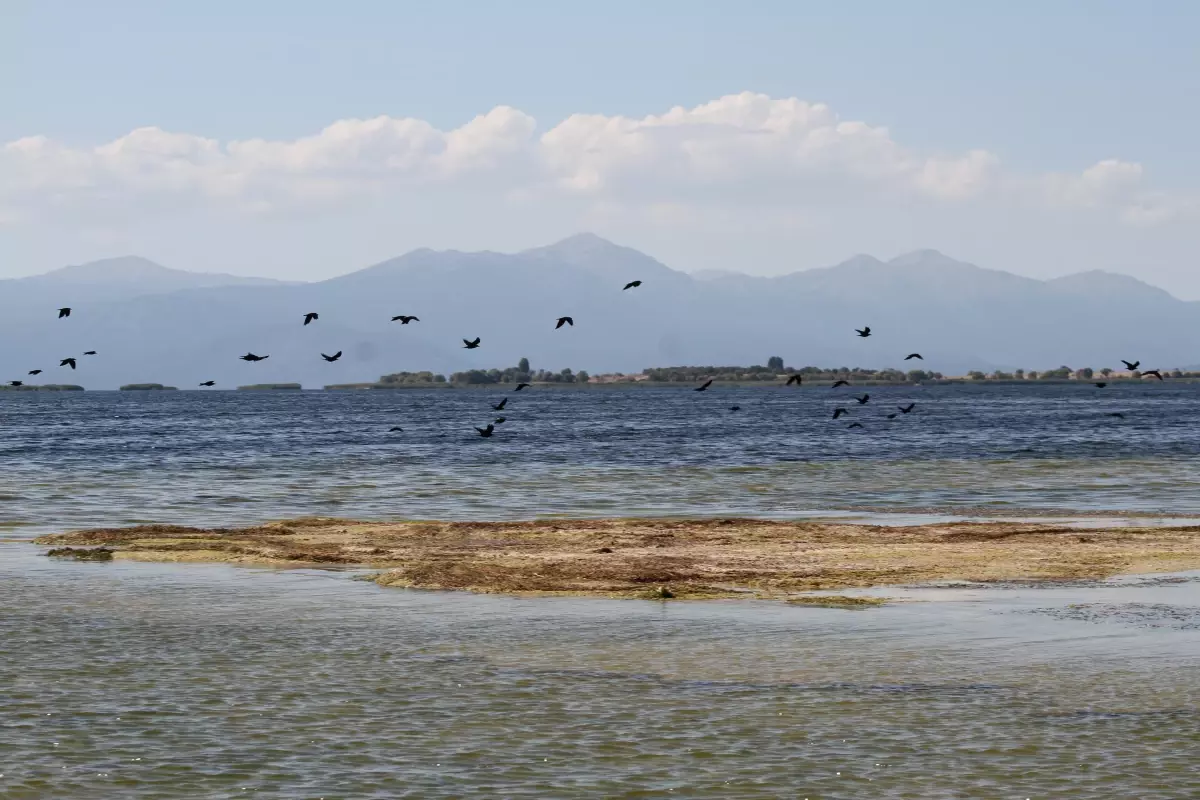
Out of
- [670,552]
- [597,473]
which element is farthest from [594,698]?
[597,473]

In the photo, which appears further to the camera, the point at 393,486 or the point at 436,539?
the point at 393,486

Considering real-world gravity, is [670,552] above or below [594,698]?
above

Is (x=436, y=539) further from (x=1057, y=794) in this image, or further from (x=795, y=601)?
(x=1057, y=794)

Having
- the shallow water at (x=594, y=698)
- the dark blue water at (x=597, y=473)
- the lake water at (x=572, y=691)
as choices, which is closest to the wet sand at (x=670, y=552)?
the lake water at (x=572, y=691)

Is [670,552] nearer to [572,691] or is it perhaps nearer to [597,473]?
[572,691]

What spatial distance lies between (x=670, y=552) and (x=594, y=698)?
1470cm

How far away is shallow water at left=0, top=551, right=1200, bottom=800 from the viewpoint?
14.7 metres

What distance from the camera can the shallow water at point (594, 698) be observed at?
48.1 feet

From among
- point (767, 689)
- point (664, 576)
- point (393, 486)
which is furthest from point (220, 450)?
point (767, 689)

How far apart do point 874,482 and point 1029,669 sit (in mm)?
40308

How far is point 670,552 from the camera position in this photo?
32.8 meters

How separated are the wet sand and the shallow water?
6.71 ft

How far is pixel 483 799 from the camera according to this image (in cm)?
1398

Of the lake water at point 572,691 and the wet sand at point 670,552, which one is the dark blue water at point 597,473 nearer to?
the wet sand at point 670,552
